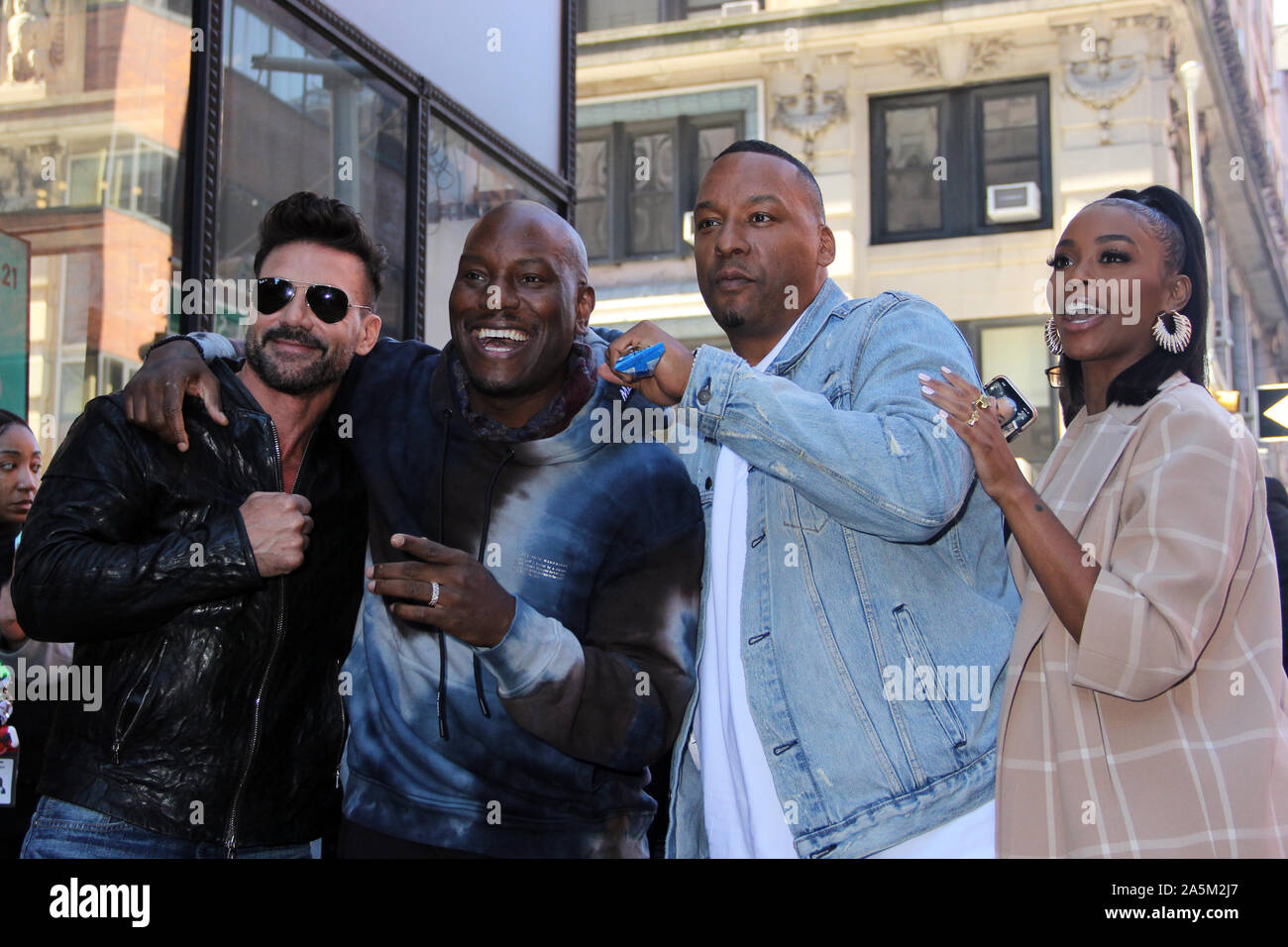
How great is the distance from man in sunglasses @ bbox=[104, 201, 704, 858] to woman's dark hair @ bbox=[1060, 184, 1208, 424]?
113cm

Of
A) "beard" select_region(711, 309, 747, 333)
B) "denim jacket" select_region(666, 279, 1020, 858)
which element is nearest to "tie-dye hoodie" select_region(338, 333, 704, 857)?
"denim jacket" select_region(666, 279, 1020, 858)

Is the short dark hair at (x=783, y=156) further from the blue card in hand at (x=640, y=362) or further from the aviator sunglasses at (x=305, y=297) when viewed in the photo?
the aviator sunglasses at (x=305, y=297)

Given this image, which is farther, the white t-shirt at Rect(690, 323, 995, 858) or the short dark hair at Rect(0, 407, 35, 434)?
the short dark hair at Rect(0, 407, 35, 434)

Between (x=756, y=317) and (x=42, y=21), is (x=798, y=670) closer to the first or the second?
(x=756, y=317)

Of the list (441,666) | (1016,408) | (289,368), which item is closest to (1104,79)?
(1016,408)

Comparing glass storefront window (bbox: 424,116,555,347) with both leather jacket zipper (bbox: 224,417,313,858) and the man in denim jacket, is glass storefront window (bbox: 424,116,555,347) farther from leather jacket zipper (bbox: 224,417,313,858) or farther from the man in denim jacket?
the man in denim jacket

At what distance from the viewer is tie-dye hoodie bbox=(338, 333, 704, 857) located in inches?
124

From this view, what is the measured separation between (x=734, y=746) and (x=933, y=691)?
53cm

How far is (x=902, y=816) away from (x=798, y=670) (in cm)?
40

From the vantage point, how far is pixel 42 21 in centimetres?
572

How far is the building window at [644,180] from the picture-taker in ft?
70.1

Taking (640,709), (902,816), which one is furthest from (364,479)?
(902,816)

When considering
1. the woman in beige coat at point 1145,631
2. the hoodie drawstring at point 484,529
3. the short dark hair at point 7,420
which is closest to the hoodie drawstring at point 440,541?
the hoodie drawstring at point 484,529

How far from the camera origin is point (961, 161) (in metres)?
20.5
